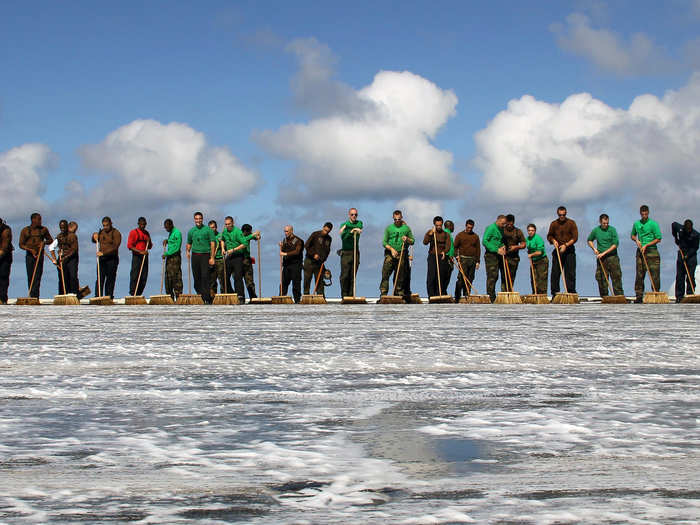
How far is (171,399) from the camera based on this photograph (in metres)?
2.30

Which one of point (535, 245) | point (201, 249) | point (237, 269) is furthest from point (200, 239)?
point (535, 245)

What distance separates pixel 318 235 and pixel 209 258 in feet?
7.10

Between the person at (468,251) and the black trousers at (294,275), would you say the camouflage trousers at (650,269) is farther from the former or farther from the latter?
the black trousers at (294,275)

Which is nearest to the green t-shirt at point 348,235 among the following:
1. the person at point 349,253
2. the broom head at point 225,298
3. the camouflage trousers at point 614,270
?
the person at point 349,253

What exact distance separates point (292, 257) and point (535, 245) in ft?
15.8

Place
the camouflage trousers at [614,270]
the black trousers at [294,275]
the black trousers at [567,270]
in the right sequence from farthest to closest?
the black trousers at [294,275]
the camouflage trousers at [614,270]
the black trousers at [567,270]

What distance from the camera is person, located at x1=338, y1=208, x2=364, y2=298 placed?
17.7 m

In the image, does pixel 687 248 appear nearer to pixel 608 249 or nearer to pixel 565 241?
pixel 608 249

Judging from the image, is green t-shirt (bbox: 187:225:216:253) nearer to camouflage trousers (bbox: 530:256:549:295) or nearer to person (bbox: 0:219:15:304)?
person (bbox: 0:219:15:304)

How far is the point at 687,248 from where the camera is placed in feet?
58.7

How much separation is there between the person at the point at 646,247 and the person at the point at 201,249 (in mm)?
8089

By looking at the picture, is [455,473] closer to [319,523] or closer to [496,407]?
[319,523]

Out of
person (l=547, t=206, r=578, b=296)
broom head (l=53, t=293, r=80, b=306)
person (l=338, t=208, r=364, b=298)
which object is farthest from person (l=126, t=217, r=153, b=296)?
person (l=547, t=206, r=578, b=296)

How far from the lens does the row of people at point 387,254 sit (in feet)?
58.0
